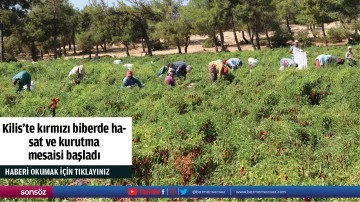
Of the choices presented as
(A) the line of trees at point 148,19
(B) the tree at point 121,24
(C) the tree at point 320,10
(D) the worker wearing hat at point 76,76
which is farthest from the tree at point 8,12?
(C) the tree at point 320,10

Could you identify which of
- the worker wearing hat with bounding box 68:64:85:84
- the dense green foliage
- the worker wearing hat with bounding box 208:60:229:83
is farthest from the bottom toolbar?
the worker wearing hat with bounding box 68:64:85:84

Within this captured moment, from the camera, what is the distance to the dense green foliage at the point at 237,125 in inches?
283

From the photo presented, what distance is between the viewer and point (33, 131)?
6.14m

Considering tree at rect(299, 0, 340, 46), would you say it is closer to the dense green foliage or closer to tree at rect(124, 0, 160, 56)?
tree at rect(124, 0, 160, 56)

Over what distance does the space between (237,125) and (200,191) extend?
4597 millimetres

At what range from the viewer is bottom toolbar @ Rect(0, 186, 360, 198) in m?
4.66

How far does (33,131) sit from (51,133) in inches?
13.1

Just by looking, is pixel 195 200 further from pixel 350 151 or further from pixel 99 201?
pixel 350 151

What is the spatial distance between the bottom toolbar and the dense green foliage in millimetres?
1920

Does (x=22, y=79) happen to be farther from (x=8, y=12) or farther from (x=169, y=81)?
(x=8, y=12)

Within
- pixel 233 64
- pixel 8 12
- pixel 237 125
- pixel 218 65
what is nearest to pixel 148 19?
pixel 8 12

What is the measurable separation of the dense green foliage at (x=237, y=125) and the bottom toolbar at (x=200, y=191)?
75.6 inches

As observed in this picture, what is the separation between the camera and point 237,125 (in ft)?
30.0

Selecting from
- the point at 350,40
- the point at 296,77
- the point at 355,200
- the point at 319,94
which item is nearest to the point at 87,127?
the point at 355,200
